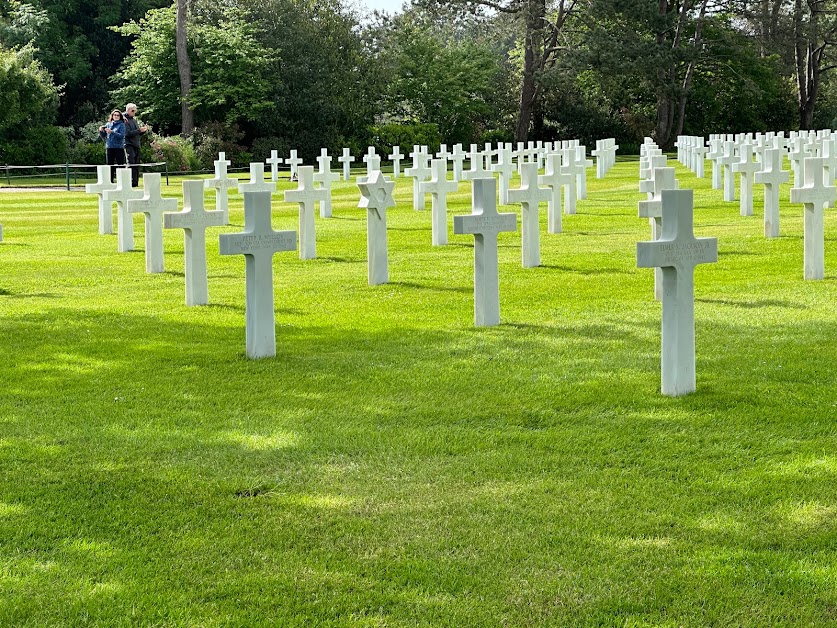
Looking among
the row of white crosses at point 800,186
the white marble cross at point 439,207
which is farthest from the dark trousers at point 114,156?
the white marble cross at point 439,207

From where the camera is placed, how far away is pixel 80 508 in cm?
491

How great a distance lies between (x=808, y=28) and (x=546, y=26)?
1077cm

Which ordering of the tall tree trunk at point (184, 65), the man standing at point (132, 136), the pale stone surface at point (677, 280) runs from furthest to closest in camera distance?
the tall tree trunk at point (184, 65), the man standing at point (132, 136), the pale stone surface at point (677, 280)

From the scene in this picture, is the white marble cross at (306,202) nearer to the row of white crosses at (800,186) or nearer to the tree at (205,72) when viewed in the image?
the row of white crosses at (800,186)

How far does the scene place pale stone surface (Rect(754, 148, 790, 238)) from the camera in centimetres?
1459

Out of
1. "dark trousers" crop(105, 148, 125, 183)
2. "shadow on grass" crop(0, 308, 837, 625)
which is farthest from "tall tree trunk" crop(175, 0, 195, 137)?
"shadow on grass" crop(0, 308, 837, 625)

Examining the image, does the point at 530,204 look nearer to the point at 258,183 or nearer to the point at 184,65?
the point at 258,183

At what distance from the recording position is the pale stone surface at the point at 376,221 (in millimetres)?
11477

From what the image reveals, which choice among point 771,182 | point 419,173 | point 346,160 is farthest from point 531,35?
point 771,182

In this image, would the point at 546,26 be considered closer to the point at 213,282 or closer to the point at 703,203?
the point at 703,203

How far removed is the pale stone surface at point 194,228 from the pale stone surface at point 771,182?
681 cm

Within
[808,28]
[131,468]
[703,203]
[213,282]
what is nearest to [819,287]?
[213,282]

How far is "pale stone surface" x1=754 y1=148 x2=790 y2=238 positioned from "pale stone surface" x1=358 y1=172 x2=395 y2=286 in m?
4.87

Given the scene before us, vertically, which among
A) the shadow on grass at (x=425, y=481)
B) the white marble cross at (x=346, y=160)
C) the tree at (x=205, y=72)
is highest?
the tree at (x=205, y=72)
